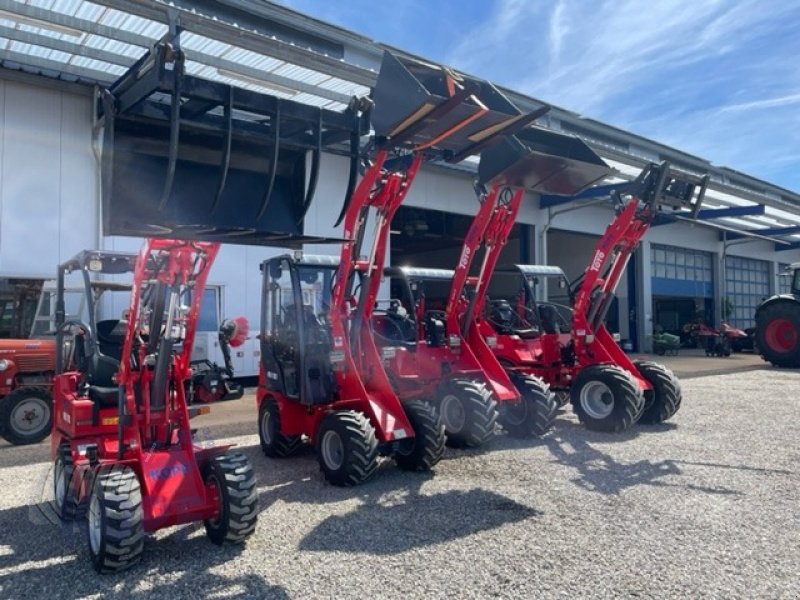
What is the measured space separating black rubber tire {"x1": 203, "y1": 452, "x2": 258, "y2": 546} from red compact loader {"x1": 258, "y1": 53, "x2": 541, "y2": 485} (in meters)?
1.68

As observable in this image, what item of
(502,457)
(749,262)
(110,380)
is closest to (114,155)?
(110,380)

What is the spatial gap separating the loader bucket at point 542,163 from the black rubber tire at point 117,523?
15.8 feet

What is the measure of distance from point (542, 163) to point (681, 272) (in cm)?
2354

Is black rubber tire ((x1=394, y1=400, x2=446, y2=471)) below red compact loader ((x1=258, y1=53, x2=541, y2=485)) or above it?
below

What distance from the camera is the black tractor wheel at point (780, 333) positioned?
17.8 m

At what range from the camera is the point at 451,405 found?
8055mm

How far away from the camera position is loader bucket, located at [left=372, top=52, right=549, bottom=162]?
5.37 m

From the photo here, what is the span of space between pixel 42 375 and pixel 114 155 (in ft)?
19.9

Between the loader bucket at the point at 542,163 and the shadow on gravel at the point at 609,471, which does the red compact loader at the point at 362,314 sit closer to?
the loader bucket at the point at 542,163

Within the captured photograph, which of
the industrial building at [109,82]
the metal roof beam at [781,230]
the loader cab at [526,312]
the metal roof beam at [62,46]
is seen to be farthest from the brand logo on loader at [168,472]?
the metal roof beam at [781,230]

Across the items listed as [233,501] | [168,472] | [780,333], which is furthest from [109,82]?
[780,333]

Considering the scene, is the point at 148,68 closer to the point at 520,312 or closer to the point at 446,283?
the point at 446,283

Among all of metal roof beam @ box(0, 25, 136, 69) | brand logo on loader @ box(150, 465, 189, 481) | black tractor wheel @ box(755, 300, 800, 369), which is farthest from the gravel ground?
black tractor wheel @ box(755, 300, 800, 369)

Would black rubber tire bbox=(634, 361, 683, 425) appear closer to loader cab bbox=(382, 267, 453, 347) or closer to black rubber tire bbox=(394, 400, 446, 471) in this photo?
loader cab bbox=(382, 267, 453, 347)
